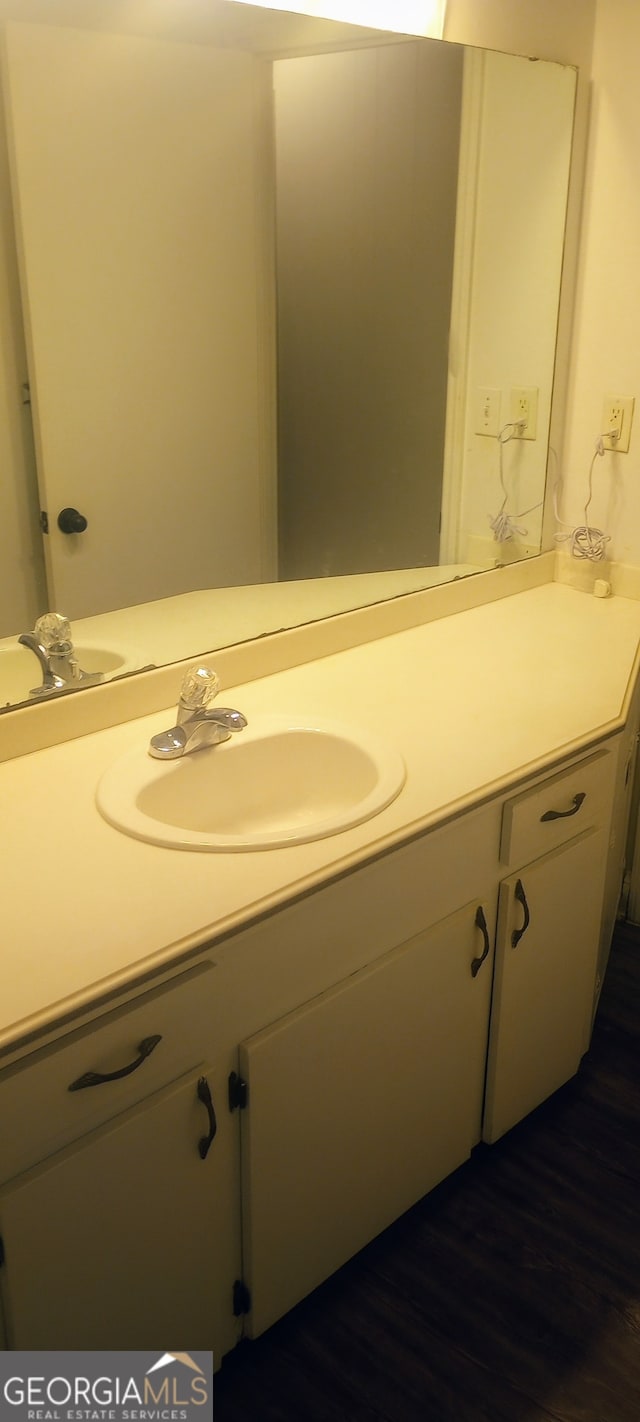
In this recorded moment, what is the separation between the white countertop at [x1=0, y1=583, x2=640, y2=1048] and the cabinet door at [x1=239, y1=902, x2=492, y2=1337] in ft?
0.65

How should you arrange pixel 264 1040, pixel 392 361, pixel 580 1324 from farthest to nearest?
pixel 392 361 → pixel 580 1324 → pixel 264 1040

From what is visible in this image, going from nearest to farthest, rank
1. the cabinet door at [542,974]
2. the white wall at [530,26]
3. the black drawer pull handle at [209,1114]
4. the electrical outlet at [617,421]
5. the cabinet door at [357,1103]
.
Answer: the black drawer pull handle at [209,1114], the cabinet door at [357,1103], the cabinet door at [542,974], the white wall at [530,26], the electrical outlet at [617,421]

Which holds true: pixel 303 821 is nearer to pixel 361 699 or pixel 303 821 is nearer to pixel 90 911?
pixel 361 699

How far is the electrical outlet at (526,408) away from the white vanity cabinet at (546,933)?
2.85 ft

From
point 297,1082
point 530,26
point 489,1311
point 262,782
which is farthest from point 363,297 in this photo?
point 489,1311

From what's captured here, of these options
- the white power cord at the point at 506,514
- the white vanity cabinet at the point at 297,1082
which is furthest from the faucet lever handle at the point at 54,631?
the white power cord at the point at 506,514

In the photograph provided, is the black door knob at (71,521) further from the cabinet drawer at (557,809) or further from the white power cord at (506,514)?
the white power cord at (506,514)

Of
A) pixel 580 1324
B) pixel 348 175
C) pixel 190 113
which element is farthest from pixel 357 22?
pixel 580 1324

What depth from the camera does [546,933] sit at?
184 cm

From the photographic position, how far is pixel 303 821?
1715 millimetres

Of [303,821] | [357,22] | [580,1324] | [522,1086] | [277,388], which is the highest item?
[357,22]

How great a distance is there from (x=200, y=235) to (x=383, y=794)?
33.0 inches

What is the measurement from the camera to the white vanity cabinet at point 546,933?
68.0 inches

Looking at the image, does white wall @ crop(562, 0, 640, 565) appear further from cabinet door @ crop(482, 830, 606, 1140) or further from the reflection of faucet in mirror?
the reflection of faucet in mirror
